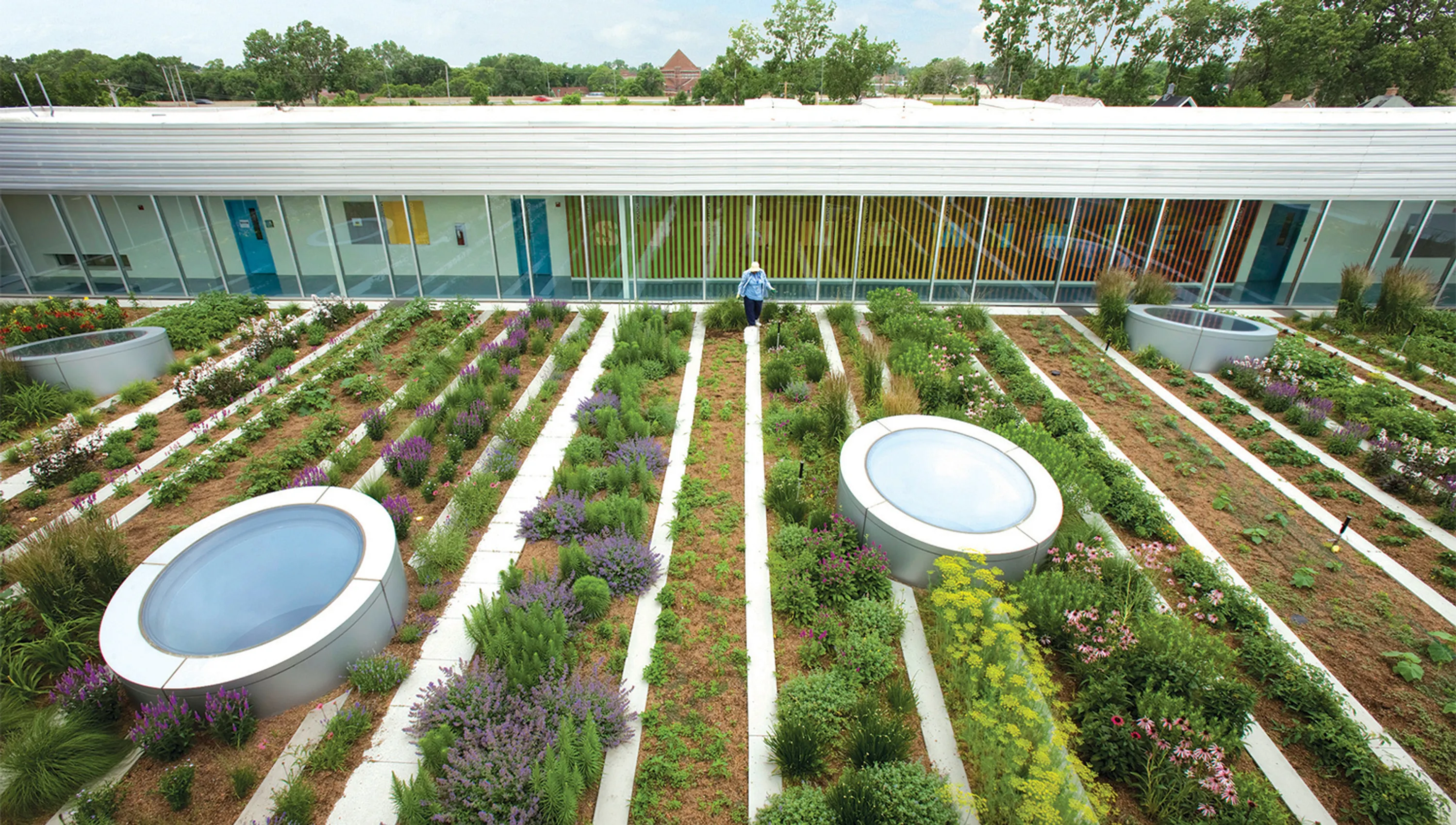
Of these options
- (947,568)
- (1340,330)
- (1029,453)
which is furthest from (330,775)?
(1340,330)

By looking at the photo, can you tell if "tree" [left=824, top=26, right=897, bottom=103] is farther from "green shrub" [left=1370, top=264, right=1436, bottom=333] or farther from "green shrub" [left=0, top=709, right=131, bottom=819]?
"green shrub" [left=0, top=709, right=131, bottom=819]

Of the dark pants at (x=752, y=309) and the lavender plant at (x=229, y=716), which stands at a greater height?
the dark pants at (x=752, y=309)

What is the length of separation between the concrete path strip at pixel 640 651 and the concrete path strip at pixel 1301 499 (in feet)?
20.6

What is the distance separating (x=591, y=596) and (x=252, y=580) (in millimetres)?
2732

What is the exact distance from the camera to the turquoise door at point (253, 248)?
13711 mm

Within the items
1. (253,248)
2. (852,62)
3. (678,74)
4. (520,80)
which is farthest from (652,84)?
(253,248)

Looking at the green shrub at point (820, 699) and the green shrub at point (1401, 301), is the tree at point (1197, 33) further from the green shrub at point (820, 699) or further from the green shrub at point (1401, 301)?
the green shrub at point (820, 699)

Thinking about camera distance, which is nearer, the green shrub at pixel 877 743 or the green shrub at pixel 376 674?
the green shrub at pixel 877 743

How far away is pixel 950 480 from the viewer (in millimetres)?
6824

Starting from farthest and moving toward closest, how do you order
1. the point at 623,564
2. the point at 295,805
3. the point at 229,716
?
1. the point at 623,564
2. the point at 229,716
3. the point at 295,805

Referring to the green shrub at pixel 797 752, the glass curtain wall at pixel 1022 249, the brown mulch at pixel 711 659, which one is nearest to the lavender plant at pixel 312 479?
the brown mulch at pixel 711 659

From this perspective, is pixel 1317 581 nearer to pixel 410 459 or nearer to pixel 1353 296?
pixel 410 459

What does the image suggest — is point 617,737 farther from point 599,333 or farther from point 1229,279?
point 1229,279

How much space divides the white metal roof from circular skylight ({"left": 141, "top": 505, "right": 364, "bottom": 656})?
8.69 m
